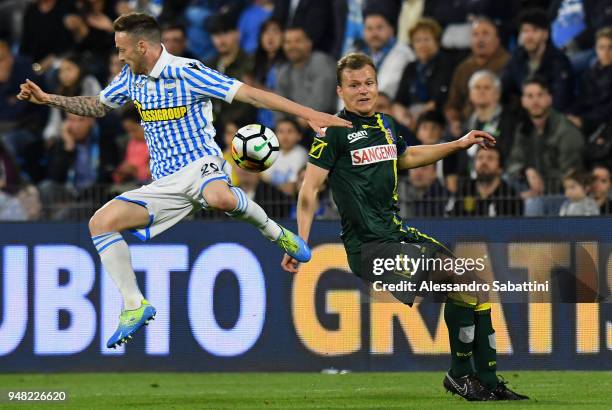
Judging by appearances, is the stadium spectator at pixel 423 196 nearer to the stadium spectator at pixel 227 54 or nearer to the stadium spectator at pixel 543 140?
the stadium spectator at pixel 543 140

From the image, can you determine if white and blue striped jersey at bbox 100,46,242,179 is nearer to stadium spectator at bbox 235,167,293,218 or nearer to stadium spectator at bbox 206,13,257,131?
stadium spectator at bbox 235,167,293,218

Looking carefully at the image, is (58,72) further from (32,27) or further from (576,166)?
(576,166)

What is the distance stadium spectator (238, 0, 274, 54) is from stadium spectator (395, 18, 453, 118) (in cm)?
243

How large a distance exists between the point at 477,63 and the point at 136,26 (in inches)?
275

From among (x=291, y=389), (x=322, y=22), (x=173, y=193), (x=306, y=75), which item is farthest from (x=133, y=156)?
(x=173, y=193)

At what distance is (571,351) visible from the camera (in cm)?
1314

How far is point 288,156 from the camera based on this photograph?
53.5ft

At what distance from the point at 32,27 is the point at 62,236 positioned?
278 inches

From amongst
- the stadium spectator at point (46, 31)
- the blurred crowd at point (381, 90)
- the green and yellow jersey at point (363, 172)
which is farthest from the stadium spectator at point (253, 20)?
the green and yellow jersey at point (363, 172)

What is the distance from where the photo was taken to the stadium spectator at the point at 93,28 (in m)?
20.0

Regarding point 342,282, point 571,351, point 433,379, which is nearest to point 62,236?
point 342,282

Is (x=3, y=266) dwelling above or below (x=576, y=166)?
below

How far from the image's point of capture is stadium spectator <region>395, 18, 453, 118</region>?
55.3ft

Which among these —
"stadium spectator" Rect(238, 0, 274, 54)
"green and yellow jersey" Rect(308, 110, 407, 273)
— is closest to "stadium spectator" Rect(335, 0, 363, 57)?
"stadium spectator" Rect(238, 0, 274, 54)
